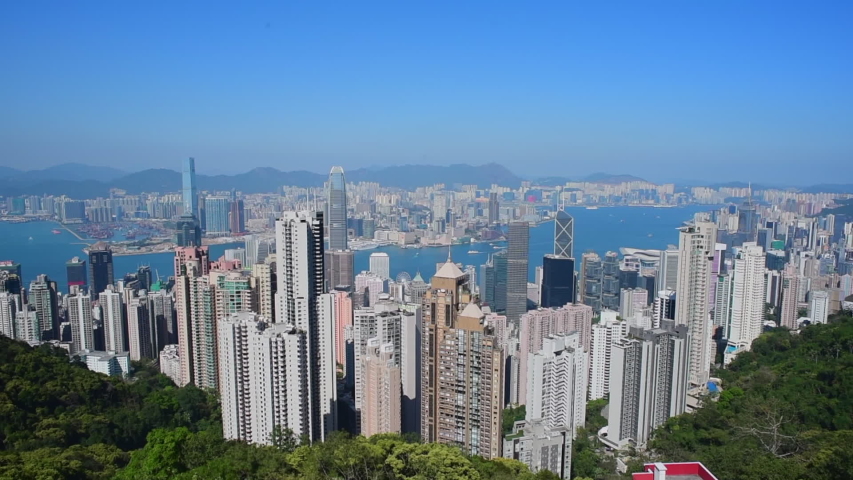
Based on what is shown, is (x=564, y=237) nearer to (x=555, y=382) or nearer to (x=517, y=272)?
(x=517, y=272)

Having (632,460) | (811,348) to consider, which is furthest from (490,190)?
(632,460)

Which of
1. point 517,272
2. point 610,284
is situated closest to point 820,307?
point 610,284

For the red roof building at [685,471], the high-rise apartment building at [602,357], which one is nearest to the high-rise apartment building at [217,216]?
the high-rise apartment building at [602,357]

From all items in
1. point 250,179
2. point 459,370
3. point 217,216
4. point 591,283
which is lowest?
point 591,283

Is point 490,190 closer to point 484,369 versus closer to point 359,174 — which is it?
point 359,174

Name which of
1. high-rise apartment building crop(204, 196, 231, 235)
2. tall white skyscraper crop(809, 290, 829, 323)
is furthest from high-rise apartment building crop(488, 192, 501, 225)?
tall white skyscraper crop(809, 290, 829, 323)

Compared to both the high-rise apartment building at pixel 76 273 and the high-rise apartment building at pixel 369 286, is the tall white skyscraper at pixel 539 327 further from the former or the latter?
the high-rise apartment building at pixel 76 273
